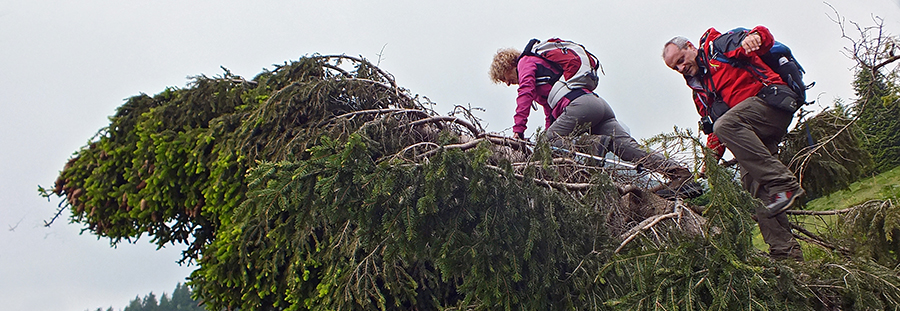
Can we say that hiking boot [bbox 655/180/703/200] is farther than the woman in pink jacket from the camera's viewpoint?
No

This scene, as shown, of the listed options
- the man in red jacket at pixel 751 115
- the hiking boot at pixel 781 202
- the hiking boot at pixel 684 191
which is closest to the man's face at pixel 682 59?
the man in red jacket at pixel 751 115

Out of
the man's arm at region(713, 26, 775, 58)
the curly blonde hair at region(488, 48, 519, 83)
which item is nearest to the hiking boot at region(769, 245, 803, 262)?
the man's arm at region(713, 26, 775, 58)

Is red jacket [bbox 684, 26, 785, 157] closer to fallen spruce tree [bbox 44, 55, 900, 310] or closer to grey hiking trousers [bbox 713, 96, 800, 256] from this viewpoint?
grey hiking trousers [bbox 713, 96, 800, 256]

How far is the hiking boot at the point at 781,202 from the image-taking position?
2652mm

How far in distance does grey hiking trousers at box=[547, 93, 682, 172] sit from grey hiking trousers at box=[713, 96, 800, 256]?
74cm

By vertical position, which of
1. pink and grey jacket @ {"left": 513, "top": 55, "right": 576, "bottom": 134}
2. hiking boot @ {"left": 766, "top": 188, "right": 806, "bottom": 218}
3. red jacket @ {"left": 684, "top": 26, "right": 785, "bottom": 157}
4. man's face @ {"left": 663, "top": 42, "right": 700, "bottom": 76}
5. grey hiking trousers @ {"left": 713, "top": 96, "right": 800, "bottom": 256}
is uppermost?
pink and grey jacket @ {"left": 513, "top": 55, "right": 576, "bottom": 134}

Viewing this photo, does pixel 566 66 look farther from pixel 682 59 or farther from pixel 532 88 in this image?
pixel 682 59

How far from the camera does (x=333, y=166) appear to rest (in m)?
2.01

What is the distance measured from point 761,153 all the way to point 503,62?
208 centimetres

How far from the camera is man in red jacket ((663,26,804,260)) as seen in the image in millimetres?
2734

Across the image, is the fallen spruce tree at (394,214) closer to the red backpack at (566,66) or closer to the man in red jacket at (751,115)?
the man in red jacket at (751,115)

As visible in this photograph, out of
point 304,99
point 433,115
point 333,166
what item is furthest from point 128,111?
point 333,166

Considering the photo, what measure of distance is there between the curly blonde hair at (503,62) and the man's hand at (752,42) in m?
1.84

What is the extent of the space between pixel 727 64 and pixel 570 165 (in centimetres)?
107
